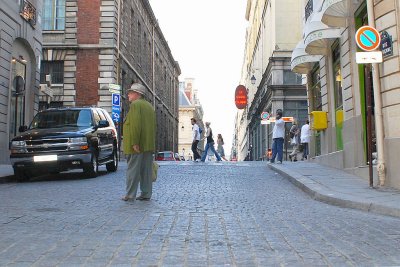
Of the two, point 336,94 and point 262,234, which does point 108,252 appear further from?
point 336,94

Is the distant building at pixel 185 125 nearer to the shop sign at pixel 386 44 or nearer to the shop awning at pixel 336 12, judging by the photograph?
the shop awning at pixel 336 12

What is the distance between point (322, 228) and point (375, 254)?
51.1 inches

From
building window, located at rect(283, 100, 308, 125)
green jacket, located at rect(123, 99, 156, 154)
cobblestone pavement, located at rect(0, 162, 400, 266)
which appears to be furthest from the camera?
building window, located at rect(283, 100, 308, 125)

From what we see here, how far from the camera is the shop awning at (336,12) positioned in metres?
10.9

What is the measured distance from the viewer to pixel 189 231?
218 inches

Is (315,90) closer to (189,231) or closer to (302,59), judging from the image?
(302,59)

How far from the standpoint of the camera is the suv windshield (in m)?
12.8

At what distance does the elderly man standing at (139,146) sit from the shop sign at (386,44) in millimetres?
4884

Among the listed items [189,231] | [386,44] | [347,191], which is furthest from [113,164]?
[189,231]

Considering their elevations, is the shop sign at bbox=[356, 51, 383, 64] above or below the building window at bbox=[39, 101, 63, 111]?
below

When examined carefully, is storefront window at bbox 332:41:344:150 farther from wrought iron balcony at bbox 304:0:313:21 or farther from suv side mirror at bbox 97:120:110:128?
suv side mirror at bbox 97:120:110:128

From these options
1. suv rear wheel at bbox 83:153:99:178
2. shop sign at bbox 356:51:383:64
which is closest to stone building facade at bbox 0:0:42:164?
suv rear wheel at bbox 83:153:99:178

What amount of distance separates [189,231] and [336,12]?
25.4ft

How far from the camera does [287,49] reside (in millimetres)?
33719
